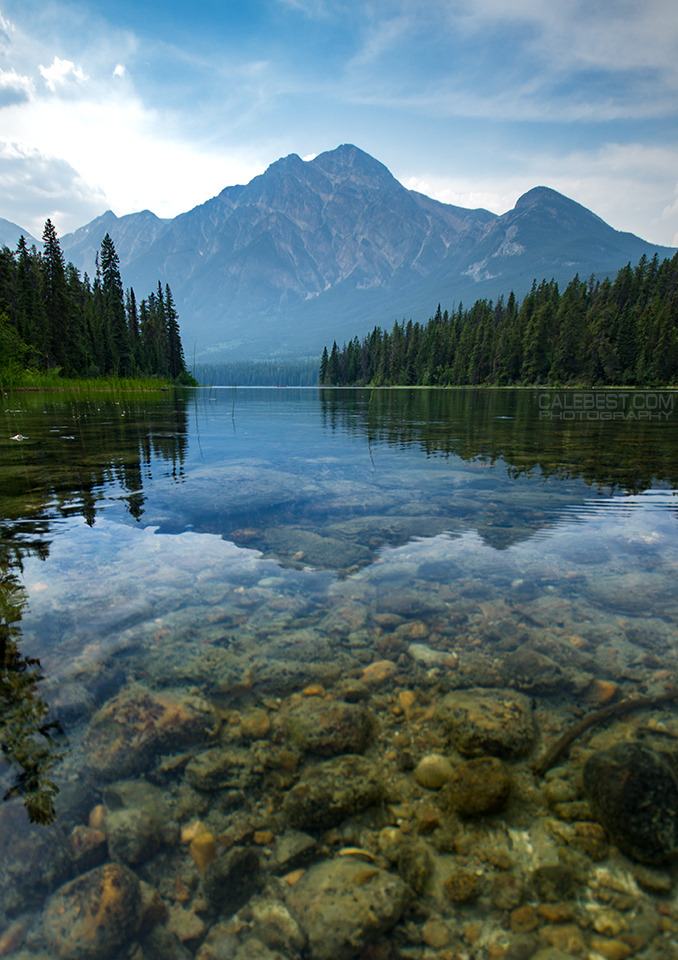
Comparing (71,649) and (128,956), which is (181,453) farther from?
(128,956)

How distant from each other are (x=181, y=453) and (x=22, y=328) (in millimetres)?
49836

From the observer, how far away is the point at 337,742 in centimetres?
285

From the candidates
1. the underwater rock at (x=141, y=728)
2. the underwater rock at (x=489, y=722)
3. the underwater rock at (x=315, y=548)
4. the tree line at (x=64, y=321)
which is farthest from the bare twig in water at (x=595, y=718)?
the tree line at (x=64, y=321)

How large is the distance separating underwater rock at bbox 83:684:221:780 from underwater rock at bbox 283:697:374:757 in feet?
1.75

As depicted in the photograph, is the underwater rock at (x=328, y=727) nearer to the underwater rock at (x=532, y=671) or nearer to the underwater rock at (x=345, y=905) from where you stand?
the underwater rock at (x=345, y=905)

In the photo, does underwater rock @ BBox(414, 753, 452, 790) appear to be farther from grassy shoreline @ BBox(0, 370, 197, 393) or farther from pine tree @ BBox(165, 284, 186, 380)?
pine tree @ BBox(165, 284, 186, 380)

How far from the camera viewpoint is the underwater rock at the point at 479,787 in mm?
2406

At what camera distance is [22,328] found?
49562 mm

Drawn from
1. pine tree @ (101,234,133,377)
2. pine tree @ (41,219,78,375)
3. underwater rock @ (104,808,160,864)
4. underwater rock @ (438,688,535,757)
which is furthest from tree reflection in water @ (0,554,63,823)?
pine tree @ (101,234,133,377)

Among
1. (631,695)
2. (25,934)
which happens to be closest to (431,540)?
(631,695)

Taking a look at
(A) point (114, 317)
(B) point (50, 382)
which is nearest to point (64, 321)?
(B) point (50, 382)

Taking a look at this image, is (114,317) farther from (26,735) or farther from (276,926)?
(276,926)

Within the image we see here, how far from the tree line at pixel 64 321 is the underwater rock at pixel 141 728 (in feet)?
130

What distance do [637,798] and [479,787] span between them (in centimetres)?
77
